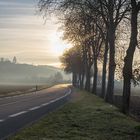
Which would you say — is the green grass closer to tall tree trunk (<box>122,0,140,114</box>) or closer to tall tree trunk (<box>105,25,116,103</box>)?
tall tree trunk (<box>122,0,140,114</box>)

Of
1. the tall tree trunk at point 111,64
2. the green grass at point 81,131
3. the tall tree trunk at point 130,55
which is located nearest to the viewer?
the green grass at point 81,131

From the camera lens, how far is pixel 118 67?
1689 inches

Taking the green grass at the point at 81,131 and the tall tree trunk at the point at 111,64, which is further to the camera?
the tall tree trunk at the point at 111,64

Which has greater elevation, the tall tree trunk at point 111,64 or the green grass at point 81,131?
the tall tree trunk at point 111,64

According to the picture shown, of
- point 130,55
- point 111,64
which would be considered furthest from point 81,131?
point 111,64

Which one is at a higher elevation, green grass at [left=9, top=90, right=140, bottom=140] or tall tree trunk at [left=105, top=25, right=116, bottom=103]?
tall tree trunk at [left=105, top=25, right=116, bottom=103]

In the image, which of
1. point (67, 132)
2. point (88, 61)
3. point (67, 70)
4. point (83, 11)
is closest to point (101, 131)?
Answer: point (67, 132)

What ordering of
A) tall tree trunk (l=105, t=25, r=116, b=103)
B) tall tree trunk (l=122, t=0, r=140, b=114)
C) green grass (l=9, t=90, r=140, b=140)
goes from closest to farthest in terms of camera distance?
green grass (l=9, t=90, r=140, b=140), tall tree trunk (l=122, t=0, r=140, b=114), tall tree trunk (l=105, t=25, r=116, b=103)

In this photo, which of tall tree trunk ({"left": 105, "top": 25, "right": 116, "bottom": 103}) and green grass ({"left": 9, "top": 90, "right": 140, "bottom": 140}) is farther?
tall tree trunk ({"left": 105, "top": 25, "right": 116, "bottom": 103})

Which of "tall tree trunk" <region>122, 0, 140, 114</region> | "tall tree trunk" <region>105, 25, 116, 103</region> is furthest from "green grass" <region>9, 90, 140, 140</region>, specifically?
"tall tree trunk" <region>105, 25, 116, 103</region>

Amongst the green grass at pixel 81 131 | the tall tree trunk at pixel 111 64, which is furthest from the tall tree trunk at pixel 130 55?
the tall tree trunk at pixel 111 64

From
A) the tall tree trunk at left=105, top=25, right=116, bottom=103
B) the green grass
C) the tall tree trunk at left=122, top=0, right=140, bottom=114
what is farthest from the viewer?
the tall tree trunk at left=105, top=25, right=116, bottom=103

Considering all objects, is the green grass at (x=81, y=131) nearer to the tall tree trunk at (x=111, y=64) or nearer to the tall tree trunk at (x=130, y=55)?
the tall tree trunk at (x=130, y=55)

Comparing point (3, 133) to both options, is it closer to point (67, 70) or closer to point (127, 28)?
point (127, 28)
